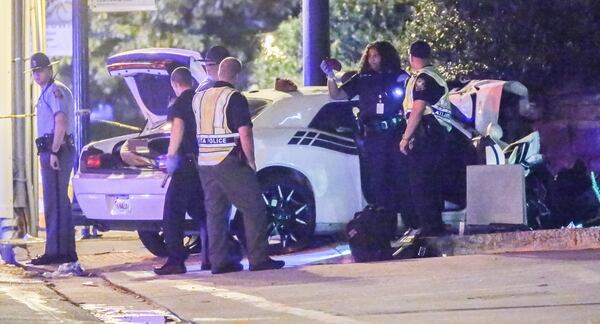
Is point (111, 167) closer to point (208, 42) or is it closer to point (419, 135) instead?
point (419, 135)

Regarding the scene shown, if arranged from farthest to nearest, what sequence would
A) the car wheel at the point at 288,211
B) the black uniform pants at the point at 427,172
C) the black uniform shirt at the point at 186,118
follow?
the car wheel at the point at 288,211 → the black uniform pants at the point at 427,172 → the black uniform shirt at the point at 186,118

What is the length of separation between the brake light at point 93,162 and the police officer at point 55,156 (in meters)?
0.15

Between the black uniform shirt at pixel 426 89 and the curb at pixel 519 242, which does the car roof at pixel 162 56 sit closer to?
the black uniform shirt at pixel 426 89

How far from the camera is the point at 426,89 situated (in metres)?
10.8

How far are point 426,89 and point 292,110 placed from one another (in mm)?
1461

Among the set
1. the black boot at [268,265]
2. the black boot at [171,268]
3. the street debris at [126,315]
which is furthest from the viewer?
the black boot at [171,268]

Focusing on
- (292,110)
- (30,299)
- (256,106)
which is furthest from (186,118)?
(30,299)

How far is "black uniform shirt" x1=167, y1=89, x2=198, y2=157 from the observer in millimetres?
10641

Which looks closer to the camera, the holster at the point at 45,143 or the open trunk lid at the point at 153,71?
the open trunk lid at the point at 153,71

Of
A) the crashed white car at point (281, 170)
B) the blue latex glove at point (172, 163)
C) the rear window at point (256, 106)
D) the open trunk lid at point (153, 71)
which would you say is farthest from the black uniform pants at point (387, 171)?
the blue latex glove at point (172, 163)

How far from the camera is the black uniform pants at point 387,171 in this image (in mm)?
11133

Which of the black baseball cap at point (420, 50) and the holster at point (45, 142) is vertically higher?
the black baseball cap at point (420, 50)

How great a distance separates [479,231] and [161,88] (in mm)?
3276

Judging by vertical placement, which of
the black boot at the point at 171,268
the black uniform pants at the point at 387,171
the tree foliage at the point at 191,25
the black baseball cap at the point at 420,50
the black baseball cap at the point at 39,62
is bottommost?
the black boot at the point at 171,268
